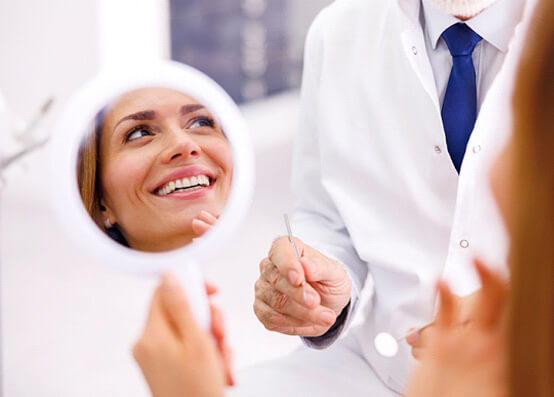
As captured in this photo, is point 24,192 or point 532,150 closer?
point 532,150

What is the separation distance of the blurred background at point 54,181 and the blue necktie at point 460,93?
477mm

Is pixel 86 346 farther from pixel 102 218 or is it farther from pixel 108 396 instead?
pixel 102 218

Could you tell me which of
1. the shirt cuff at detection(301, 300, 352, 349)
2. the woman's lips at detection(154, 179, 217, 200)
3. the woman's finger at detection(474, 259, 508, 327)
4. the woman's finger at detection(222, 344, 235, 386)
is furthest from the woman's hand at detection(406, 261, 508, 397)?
the shirt cuff at detection(301, 300, 352, 349)

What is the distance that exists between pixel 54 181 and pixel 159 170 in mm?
128

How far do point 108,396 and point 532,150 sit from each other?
1.63m

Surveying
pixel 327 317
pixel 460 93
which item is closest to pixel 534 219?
pixel 327 317

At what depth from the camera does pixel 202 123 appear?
0.69 m

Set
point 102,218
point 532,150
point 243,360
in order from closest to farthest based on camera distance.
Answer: point 532,150 < point 102,218 < point 243,360

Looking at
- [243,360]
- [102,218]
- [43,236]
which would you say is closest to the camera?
[102,218]

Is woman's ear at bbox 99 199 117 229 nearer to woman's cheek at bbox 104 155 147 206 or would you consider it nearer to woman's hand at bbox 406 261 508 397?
woman's cheek at bbox 104 155 147 206

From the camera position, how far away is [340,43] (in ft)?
3.76

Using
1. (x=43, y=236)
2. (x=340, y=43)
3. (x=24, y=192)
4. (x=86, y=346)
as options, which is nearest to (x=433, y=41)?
(x=340, y=43)

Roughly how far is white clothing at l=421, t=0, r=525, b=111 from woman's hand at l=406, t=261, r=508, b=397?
565mm

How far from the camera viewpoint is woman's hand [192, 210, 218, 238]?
0.67 meters
